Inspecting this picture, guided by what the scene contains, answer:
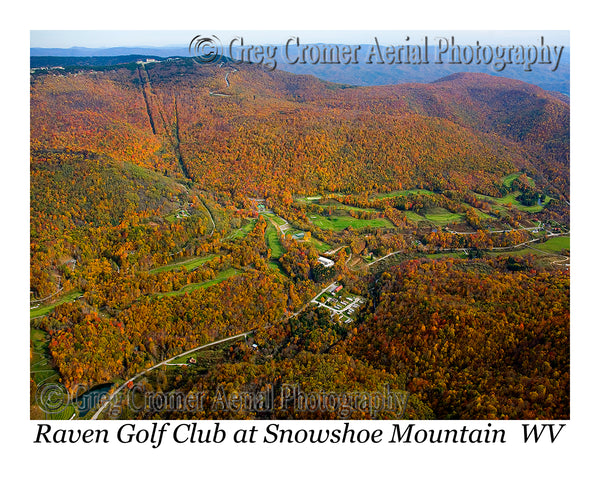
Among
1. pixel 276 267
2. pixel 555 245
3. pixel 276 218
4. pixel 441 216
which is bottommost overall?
pixel 276 267

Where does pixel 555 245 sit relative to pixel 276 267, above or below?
above

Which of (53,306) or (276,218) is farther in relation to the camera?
(276,218)

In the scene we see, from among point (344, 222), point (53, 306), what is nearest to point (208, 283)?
point (53, 306)

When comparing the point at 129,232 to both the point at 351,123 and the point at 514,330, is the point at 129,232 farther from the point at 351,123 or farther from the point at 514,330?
the point at 351,123

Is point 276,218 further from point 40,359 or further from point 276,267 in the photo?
point 40,359

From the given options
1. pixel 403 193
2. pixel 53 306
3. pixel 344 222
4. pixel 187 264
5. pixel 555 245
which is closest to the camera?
pixel 53 306

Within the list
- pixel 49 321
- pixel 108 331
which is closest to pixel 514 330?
pixel 108 331

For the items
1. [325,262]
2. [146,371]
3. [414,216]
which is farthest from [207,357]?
[414,216]

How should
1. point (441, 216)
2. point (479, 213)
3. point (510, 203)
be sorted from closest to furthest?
point (441, 216), point (479, 213), point (510, 203)

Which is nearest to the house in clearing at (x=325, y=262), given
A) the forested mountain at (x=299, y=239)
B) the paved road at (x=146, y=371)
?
the forested mountain at (x=299, y=239)
